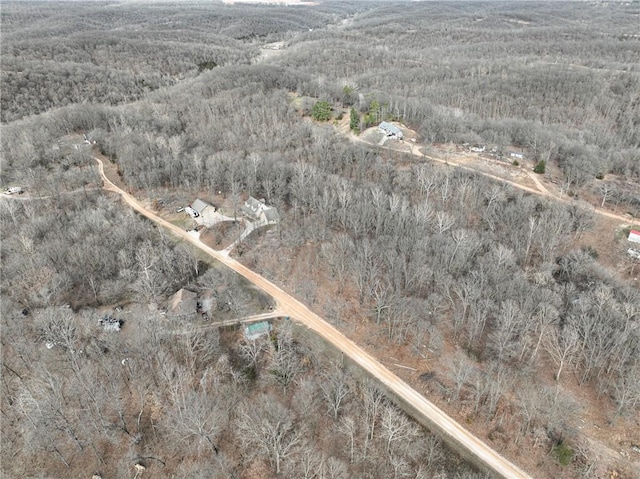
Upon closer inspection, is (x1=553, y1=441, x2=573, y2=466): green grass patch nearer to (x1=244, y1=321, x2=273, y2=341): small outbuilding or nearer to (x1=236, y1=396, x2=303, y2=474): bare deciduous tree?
(x1=236, y1=396, x2=303, y2=474): bare deciduous tree

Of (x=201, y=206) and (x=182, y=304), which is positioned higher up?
(x=201, y=206)

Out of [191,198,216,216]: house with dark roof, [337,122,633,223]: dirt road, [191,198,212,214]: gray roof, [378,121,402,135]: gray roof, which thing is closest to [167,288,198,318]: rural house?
[191,198,216,216]: house with dark roof

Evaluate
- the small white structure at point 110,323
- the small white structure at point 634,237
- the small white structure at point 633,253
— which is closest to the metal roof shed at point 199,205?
the small white structure at point 110,323

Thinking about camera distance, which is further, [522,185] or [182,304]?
[522,185]

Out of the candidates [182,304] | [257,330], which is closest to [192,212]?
[182,304]

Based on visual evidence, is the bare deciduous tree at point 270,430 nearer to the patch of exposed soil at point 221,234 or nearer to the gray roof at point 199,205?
the patch of exposed soil at point 221,234

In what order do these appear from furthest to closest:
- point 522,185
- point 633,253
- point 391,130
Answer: point 391,130, point 522,185, point 633,253

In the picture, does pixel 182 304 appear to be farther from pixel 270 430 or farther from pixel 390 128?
pixel 390 128
